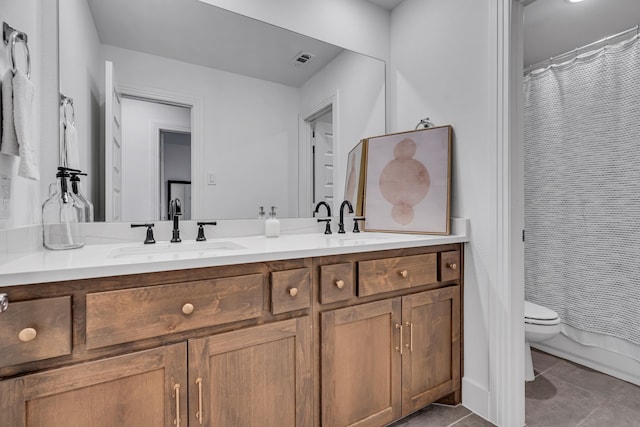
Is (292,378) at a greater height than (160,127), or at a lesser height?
lesser

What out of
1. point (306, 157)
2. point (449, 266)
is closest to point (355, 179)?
point (306, 157)

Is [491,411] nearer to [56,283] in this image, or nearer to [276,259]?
[276,259]

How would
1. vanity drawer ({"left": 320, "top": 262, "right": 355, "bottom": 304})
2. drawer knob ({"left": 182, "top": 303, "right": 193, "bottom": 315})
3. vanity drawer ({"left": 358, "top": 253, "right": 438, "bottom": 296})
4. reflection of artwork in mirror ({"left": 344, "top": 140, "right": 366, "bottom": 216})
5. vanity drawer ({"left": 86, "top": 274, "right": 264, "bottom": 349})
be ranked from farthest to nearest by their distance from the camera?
1. reflection of artwork in mirror ({"left": 344, "top": 140, "right": 366, "bottom": 216})
2. vanity drawer ({"left": 358, "top": 253, "right": 438, "bottom": 296})
3. vanity drawer ({"left": 320, "top": 262, "right": 355, "bottom": 304})
4. drawer knob ({"left": 182, "top": 303, "right": 193, "bottom": 315})
5. vanity drawer ({"left": 86, "top": 274, "right": 264, "bottom": 349})

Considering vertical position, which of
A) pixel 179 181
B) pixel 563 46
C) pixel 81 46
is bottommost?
pixel 179 181

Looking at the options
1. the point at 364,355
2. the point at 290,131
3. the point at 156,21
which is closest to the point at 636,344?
the point at 364,355

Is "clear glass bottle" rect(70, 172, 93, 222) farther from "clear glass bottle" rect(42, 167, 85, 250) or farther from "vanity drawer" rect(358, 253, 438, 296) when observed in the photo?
"vanity drawer" rect(358, 253, 438, 296)

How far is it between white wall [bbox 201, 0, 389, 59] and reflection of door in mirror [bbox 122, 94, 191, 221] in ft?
2.05

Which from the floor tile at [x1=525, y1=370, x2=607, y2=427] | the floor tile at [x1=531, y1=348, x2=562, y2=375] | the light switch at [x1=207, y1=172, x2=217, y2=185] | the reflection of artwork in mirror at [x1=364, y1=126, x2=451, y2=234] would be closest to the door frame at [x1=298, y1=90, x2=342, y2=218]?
the reflection of artwork in mirror at [x1=364, y1=126, x2=451, y2=234]

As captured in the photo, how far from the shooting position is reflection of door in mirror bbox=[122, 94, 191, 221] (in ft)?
4.94

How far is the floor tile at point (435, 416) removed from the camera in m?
1.58

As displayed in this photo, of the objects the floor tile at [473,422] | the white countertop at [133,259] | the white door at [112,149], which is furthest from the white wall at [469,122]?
the white door at [112,149]

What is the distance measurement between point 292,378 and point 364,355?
0.34 metres

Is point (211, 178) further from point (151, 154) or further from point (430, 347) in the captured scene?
point (430, 347)

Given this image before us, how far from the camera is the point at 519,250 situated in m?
1.56
